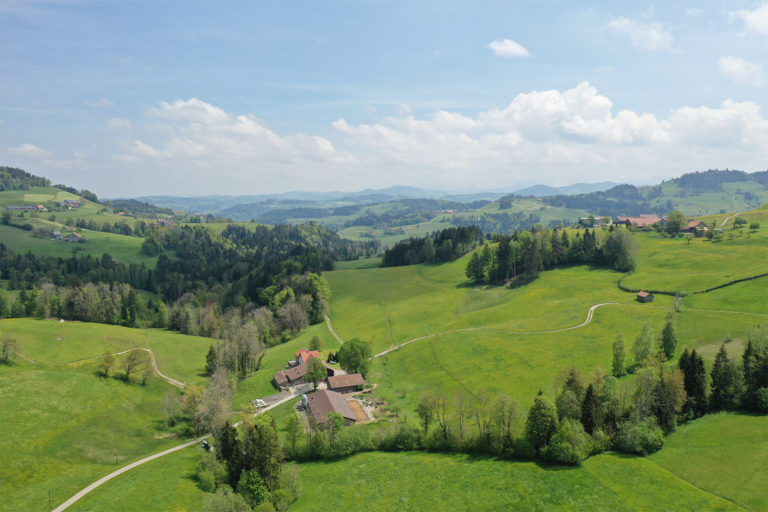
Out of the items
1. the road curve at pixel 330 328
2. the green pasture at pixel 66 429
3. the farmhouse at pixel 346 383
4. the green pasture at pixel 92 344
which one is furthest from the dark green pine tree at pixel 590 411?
the green pasture at pixel 92 344

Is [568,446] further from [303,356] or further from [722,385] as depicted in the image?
[303,356]

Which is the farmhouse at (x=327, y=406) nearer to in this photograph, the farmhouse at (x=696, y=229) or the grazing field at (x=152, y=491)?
the grazing field at (x=152, y=491)

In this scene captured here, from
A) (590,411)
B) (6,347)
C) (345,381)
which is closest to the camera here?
(590,411)

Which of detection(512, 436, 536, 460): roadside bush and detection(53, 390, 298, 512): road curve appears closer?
detection(53, 390, 298, 512): road curve

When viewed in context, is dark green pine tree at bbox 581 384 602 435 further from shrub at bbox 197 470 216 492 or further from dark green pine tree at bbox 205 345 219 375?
dark green pine tree at bbox 205 345 219 375

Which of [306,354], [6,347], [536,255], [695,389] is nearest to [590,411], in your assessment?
[695,389]

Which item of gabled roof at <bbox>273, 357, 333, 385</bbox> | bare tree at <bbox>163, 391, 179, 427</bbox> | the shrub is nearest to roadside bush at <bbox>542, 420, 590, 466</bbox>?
the shrub
